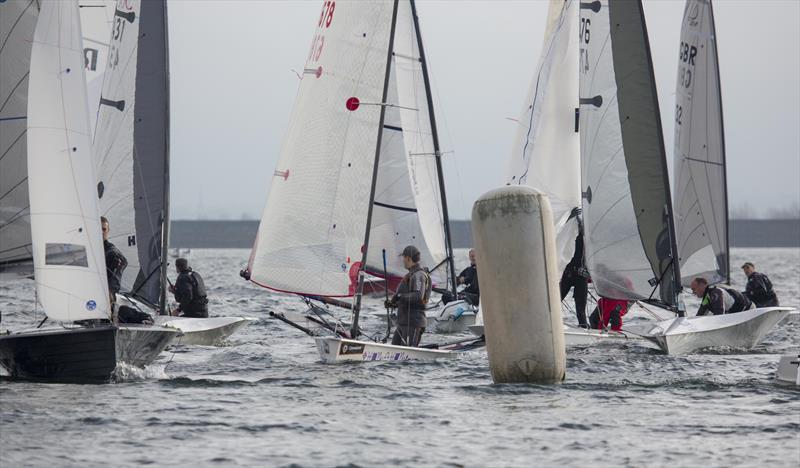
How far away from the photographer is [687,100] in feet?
79.5

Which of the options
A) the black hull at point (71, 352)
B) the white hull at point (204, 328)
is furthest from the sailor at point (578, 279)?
the black hull at point (71, 352)

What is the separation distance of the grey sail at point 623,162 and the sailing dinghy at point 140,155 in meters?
5.95

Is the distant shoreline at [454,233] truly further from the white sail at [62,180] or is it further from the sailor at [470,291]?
the white sail at [62,180]

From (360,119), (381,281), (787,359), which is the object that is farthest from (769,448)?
(381,281)

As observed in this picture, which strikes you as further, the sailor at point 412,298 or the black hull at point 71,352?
the sailor at point 412,298

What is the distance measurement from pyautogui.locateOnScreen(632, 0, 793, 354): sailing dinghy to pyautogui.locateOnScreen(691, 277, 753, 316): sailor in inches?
105

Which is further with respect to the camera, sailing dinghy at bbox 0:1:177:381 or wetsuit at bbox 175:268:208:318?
wetsuit at bbox 175:268:208:318

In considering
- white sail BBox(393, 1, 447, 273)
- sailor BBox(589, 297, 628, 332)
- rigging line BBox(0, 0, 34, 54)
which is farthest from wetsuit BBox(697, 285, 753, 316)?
rigging line BBox(0, 0, 34, 54)

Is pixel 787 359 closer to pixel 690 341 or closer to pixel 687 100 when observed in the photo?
pixel 690 341

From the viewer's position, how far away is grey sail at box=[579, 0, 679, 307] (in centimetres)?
1967

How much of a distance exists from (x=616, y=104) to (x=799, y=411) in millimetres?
8295

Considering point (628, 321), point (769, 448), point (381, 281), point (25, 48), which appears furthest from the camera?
point (628, 321)

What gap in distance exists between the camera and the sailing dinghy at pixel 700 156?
907 inches

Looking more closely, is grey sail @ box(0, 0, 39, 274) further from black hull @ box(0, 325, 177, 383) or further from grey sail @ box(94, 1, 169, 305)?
grey sail @ box(94, 1, 169, 305)
